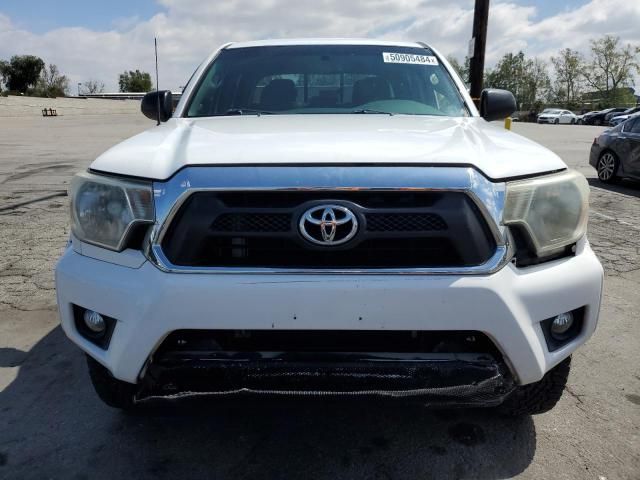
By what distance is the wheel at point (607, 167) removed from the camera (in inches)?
399

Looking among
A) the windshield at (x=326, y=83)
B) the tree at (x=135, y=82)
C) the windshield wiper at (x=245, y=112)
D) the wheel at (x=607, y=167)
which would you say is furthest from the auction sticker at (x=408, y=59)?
the tree at (x=135, y=82)

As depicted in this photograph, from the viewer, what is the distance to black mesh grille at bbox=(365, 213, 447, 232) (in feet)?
6.51

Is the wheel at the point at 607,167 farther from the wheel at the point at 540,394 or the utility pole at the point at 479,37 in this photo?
the wheel at the point at 540,394

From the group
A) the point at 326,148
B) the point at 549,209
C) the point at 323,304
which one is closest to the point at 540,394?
the point at 549,209

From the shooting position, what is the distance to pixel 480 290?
1910 millimetres

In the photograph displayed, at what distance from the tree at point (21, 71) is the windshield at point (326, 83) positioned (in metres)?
69.9

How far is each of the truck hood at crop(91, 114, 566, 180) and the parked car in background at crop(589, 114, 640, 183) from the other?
837 centimetres

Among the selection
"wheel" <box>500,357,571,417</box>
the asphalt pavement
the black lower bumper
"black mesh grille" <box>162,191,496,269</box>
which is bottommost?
the asphalt pavement

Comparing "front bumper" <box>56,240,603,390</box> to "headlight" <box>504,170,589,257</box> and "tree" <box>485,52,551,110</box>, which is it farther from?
"tree" <box>485,52,551,110</box>

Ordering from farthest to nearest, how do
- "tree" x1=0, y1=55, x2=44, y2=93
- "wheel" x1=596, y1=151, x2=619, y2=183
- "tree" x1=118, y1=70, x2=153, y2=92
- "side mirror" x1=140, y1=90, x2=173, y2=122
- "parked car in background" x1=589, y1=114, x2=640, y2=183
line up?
"tree" x1=118, y1=70, x2=153, y2=92, "tree" x1=0, y1=55, x2=44, y2=93, "wheel" x1=596, y1=151, x2=619, y2=183, "parked car in background" x1=589, y1=114, x2=640, y2=183, "side mirror" x1=140, y1=90, x2=173, y2=122

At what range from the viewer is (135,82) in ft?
301

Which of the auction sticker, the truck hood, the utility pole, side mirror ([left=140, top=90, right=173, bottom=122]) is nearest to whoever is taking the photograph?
the truck hood

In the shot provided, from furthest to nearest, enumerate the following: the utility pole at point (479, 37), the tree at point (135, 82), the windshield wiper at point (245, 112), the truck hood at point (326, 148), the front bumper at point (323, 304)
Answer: the tree at point (135, 82)
the utility pole at point (479, 37)
the windshield wiper at point (245, 112)
the truck hood at point (326, 148)
the front bumper at point (323, 304)

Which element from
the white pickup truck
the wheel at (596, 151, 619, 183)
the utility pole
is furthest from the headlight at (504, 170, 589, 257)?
the utility pole
